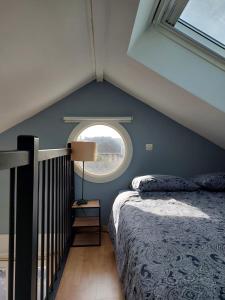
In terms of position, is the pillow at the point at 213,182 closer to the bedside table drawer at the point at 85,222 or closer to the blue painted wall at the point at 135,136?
the blue painted wall at the point at 135,136

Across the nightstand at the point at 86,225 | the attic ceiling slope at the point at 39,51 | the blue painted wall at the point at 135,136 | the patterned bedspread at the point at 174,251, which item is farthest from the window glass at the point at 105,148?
the patterned bedspread at the point at 174,251

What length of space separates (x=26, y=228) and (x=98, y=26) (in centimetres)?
162

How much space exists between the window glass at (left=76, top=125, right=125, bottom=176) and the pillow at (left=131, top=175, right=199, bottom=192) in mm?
659

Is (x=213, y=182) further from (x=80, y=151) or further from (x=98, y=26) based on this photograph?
(x=98, y=26)

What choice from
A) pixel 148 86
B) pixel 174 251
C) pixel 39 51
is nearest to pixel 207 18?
pixel 148 86

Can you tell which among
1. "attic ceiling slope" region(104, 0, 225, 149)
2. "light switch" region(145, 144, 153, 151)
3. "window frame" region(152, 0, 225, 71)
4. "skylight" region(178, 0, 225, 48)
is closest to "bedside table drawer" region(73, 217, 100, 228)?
"light switch" region(145, 144, 153, 151)

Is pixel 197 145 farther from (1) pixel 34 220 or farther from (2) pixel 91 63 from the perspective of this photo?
(1) pixel 34 220

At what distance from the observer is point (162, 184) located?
2.85 meters

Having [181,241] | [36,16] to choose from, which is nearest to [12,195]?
[181,241]

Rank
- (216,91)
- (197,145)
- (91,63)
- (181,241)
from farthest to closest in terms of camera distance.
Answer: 1. (197,145)
2. (91,63)
3. (216,91)
4. (181,241)

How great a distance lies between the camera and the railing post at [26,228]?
39.3 inches

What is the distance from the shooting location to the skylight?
1841 millimetres

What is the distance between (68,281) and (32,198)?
4.59ft

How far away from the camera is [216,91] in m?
2.22
